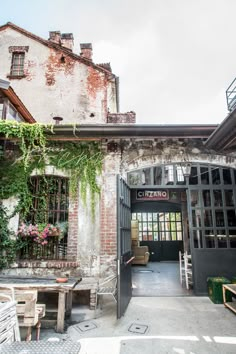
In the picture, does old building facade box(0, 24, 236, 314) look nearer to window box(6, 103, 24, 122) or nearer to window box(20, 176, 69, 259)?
window box(20, 176, 69, 259)

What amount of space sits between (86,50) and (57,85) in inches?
82.2

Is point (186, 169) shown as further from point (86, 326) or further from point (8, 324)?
point (8, 324)

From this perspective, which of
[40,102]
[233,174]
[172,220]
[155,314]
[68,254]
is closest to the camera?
[155,314]

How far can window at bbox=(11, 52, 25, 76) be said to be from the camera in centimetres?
946

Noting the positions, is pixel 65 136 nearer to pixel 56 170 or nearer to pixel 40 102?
pixel 56 170

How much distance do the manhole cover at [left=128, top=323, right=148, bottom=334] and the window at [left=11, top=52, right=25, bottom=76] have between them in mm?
9837

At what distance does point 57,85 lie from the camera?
30.4 feet

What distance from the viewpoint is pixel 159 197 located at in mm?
7848

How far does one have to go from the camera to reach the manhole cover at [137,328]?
354cm

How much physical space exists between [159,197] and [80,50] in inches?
287

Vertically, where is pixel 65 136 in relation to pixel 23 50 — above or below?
below

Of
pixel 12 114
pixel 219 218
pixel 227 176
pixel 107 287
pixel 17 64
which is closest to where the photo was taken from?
pixel 107 287

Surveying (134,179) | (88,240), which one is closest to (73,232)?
(88,240)

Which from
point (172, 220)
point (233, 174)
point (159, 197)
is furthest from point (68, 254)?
point (172, 220)
